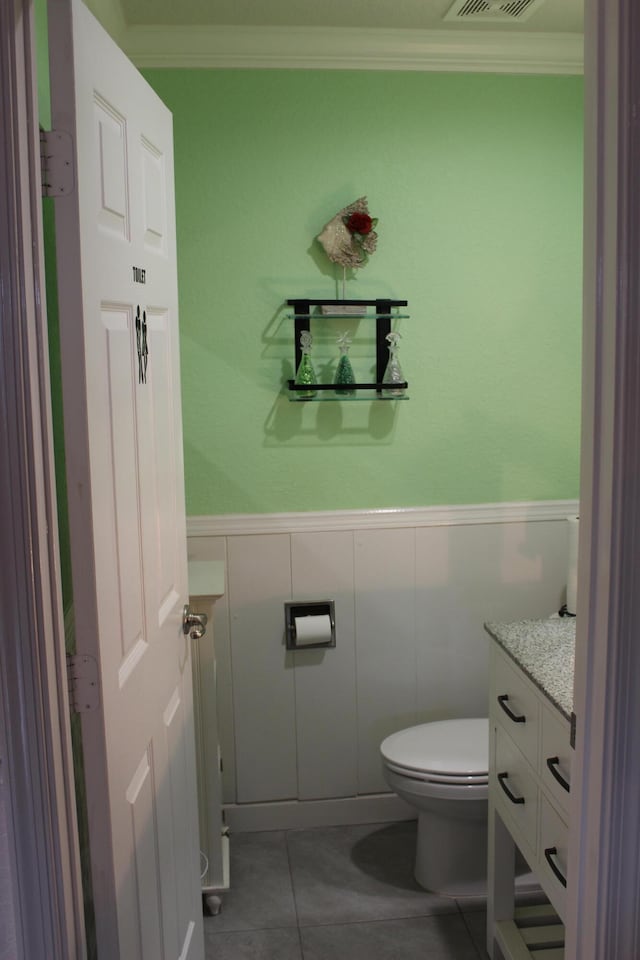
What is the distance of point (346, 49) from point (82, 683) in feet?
7.54

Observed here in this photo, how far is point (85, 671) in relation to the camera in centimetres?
138

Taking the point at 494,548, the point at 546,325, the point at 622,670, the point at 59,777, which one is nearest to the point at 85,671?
the point at 59,777

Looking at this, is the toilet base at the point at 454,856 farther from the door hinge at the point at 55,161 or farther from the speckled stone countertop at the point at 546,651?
the door hinge at the point at 55,161

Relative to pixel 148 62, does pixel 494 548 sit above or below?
below

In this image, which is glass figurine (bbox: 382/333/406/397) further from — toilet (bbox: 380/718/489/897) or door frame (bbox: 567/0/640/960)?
door frame (bbox: 567/0/640/960)

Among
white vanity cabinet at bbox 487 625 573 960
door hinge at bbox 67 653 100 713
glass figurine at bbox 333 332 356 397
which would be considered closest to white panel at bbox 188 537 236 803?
glass figurine at bbox 333 332 356 397

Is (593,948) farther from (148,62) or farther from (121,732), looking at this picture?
(148,62)

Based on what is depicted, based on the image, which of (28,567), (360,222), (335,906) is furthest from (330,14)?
(335,906)

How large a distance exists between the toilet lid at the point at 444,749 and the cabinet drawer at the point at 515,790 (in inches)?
7.6

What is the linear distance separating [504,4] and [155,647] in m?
2.14

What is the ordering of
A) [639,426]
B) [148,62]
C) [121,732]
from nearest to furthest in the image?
[639,426] < [121,732] < [148,62]

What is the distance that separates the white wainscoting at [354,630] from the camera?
301cm

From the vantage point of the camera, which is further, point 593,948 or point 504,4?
point 504,4

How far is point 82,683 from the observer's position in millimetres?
1375
